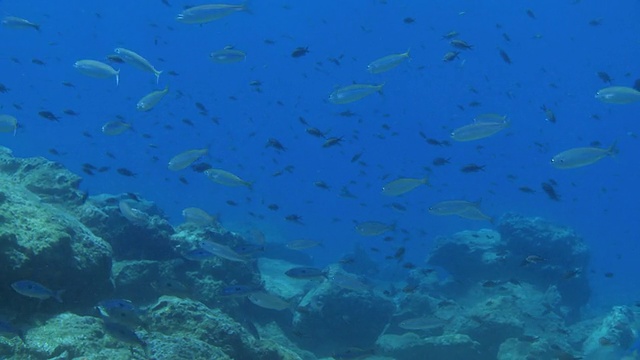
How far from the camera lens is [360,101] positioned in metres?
96.3

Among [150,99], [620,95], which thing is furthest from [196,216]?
[620,95]

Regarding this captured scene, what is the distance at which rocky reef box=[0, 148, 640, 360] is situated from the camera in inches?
227

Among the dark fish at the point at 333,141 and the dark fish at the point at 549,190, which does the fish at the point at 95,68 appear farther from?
the dark fish at the point at 549,190

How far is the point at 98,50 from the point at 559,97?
96981mm

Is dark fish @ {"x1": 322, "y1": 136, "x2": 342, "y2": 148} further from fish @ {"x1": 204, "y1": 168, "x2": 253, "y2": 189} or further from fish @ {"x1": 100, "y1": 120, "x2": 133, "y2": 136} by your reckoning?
fish @ {"x1": 100, "y1": 120, "x2": 133, "y2": 136}

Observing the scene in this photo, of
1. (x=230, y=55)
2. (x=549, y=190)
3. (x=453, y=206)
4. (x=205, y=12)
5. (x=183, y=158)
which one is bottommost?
(x=453, y=206)

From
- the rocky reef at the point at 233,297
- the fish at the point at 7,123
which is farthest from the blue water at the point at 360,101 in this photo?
the fish at the point at 7,123

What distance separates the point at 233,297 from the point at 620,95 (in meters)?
8.78

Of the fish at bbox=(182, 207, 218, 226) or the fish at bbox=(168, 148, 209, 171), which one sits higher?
the fish at bbox=(168, 148, 209, 171)

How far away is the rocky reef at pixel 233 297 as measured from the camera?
5.77 m

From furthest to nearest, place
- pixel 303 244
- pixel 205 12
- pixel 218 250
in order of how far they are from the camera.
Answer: pixel 303 244 → pixel 205 12 → pixel 218 250

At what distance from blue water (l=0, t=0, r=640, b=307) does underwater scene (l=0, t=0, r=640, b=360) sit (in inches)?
23.3

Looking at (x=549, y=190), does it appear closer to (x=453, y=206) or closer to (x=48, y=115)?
(x=453, y=206)

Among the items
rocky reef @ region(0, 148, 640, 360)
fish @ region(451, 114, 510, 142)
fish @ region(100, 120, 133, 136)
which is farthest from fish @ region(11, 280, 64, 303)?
fish @ region(451, 114, 510, 142)
